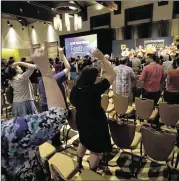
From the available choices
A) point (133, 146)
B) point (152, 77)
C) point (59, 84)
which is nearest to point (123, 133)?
point (133, 146)

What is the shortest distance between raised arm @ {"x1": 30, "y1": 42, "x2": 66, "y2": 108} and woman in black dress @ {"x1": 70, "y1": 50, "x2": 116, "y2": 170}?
0.94 metres

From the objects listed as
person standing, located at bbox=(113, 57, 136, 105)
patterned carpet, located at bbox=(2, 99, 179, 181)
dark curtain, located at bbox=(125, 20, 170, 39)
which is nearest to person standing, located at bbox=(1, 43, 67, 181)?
patterned carpet, located at bbox=(2, 99, 179, 181)

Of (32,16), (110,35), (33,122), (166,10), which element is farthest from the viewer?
(110,35)

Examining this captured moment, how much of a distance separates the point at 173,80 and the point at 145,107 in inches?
32.5

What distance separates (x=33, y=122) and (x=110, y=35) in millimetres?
11516

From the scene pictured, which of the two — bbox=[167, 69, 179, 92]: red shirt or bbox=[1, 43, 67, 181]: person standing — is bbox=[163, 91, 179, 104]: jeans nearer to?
bbox=[167, 69, 179, 92]: red shirt

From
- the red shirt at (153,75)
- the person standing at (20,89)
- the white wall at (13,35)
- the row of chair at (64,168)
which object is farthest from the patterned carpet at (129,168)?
the white wall at (13,35)

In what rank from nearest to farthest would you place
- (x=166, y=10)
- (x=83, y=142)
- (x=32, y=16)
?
(x=83, y=142)
(x=32, y=16)
(x=166, y=10)

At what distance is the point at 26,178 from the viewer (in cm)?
97

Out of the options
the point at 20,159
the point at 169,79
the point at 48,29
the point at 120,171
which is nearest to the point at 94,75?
the point at 20,159

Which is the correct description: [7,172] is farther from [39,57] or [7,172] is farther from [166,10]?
[166,10]

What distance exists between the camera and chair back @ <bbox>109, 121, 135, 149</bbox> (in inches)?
88.8

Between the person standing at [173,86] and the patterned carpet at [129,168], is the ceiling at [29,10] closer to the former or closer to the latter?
the person standing at [173,86]

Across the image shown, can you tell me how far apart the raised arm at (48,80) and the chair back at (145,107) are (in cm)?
261
